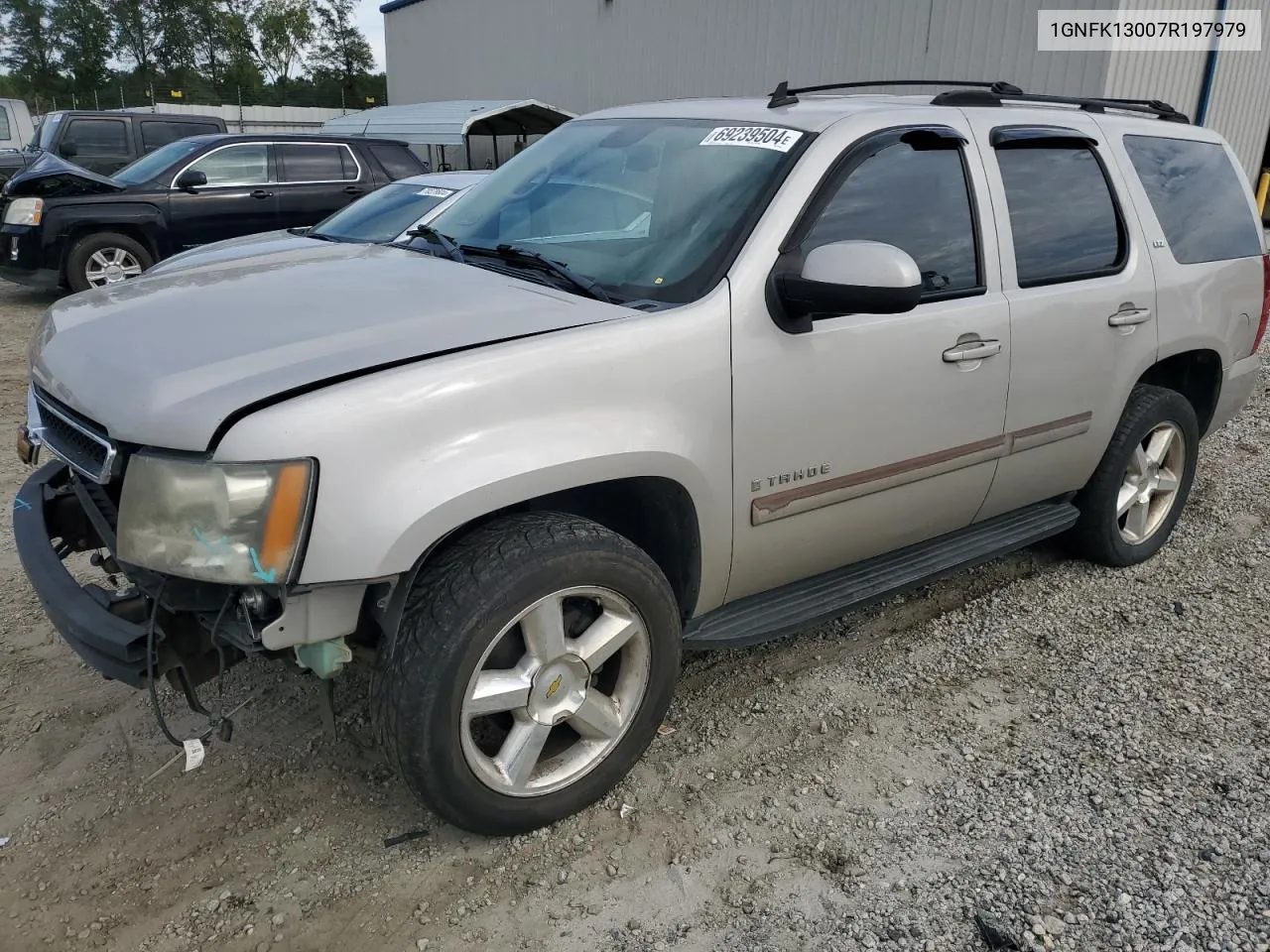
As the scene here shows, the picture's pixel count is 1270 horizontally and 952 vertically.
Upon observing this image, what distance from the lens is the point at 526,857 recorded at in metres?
2.49

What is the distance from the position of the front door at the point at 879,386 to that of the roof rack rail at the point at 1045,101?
178 millimetres

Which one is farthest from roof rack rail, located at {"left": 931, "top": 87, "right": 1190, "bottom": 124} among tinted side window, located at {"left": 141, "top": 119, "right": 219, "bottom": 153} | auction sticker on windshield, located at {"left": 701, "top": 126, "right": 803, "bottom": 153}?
tinted side window, located at {"left": 141, "top": 119, "right": 219, "bottom": 153}

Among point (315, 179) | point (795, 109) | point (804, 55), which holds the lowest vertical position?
point (315, 179)

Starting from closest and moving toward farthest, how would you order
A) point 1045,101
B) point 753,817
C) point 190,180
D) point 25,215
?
1. point 753,817
2. point 1045,101
3. point 25,215
4. point 190,180

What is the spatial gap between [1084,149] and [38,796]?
13.6 ft

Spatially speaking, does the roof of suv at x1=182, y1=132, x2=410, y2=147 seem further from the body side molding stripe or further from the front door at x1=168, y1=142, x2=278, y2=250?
the body side molding stripe

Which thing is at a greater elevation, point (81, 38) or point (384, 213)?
point (81, 38)

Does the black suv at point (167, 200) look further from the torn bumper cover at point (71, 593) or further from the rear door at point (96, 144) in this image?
the torn bumper cover at point (71, 593)

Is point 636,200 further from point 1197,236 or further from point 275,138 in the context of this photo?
point 275,138

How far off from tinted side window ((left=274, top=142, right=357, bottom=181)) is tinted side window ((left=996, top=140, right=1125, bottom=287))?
28.7ft

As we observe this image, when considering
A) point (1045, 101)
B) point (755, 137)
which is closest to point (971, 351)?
point (755, 137)

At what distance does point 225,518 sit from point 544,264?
4.12ft

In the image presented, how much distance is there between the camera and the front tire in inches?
87.6

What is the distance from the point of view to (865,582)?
3180 mm
